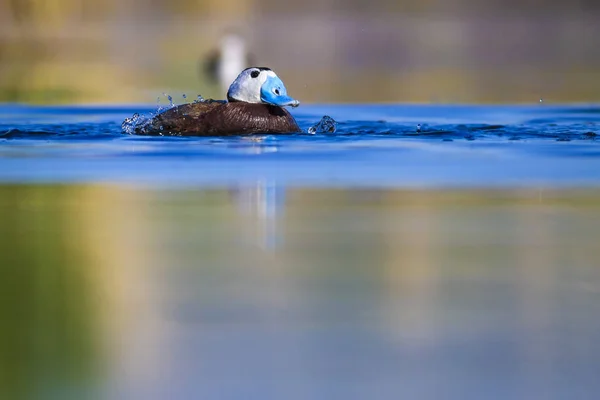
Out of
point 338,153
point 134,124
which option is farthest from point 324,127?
point 338,153

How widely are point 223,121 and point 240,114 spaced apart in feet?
0.39

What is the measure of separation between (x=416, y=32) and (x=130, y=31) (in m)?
7.25

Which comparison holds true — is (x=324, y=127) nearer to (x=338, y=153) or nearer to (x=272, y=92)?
(x=272, y=92)

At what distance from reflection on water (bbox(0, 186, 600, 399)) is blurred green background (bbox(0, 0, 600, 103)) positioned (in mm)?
8816

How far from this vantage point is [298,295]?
494cm

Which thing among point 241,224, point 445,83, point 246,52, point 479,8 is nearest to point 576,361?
point 241,224

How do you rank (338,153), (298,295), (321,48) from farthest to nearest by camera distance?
(321,48)
(338,153)
(298,295)

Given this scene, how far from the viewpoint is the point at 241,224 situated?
632cm

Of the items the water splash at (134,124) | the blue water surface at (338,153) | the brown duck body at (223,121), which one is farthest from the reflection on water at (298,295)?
the water splash at (134,124)

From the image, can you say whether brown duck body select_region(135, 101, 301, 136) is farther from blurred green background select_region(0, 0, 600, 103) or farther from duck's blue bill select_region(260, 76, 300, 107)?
blurred green background select_region(0, 0, 600, 103)

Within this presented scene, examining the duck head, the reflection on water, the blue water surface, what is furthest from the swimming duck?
the reflection on water

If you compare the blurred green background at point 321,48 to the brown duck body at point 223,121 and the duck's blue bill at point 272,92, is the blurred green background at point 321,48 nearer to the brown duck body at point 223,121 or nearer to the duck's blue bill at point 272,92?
the duck's blue bill at point 272,92

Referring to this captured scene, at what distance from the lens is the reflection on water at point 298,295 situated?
3955 millimetres

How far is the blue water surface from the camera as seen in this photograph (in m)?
8.00
